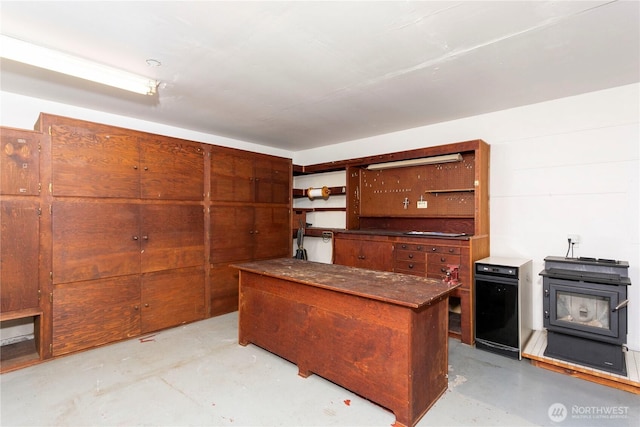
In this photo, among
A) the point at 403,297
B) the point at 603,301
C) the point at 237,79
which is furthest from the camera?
the point at 237,79

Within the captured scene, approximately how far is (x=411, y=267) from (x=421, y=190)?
120 cm

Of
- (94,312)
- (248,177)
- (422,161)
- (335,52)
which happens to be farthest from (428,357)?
(248,177)

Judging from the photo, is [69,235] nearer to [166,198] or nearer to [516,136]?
[166,198]

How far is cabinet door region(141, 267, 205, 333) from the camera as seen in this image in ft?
11.7

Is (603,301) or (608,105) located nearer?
(603,301)

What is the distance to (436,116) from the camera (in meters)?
3.89

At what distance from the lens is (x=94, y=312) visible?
3.18 metres

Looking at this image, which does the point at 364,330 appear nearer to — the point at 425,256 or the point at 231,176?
the point at 425,256

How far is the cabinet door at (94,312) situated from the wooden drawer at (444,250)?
3.45 metres

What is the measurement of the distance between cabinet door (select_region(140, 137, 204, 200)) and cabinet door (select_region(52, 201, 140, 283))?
1.14 ft

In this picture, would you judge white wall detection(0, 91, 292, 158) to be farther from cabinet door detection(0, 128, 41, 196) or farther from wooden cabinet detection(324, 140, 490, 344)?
wooden cabinet detection(324, 140, 490, 344)

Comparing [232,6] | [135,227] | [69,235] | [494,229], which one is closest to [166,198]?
[135,227]

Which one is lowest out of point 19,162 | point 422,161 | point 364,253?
point 364,253

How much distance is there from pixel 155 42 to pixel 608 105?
4202 mm
